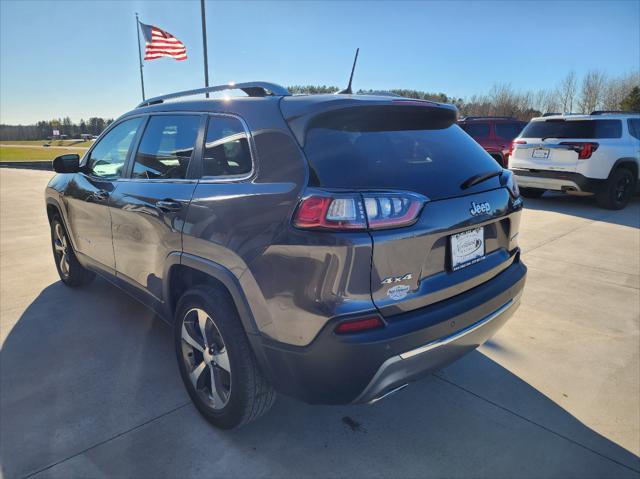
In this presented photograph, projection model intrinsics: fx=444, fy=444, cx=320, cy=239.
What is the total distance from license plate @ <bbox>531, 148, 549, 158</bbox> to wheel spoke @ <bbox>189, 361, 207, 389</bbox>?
8328mm

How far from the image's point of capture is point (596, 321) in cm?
377

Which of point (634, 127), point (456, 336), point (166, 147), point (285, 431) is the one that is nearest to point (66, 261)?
point (166, 147)

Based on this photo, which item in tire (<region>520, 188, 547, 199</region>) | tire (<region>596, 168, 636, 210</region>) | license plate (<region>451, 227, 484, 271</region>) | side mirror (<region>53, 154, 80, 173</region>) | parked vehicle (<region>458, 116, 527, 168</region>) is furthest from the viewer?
parked vehicle (<region>458, 116, 527, 168</region>)

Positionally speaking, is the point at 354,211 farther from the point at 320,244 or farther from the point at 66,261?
the point at 66,261

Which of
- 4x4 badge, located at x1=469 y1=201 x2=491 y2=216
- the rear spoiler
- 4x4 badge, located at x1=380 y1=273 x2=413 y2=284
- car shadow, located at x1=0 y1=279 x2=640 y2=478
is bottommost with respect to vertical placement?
car shadow, located at x1=0 y1=279 x2=640 y2=478

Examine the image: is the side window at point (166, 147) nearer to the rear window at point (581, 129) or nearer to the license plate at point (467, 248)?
the license plate at point (467, 248)

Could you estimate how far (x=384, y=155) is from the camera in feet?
6.76

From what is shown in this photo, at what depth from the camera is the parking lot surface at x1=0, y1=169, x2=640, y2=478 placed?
7.22 feet

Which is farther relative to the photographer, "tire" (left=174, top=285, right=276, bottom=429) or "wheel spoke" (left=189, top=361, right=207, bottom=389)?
"wheel spoke" (left=189, top=361, right=207, bottom=389)

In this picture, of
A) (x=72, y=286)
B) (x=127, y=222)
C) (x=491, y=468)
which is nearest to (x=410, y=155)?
(x=491, y=468)

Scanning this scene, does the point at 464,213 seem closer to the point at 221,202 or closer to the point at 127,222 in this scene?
the point at 221,202

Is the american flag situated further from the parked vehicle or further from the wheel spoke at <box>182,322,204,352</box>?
the wheel spoke at <box>182,322,204,352</box>

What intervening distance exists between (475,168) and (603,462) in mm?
1608

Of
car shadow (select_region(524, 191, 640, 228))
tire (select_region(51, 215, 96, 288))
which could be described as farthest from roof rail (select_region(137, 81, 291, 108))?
car shadow (select_region(524, 191, 640, 228))
